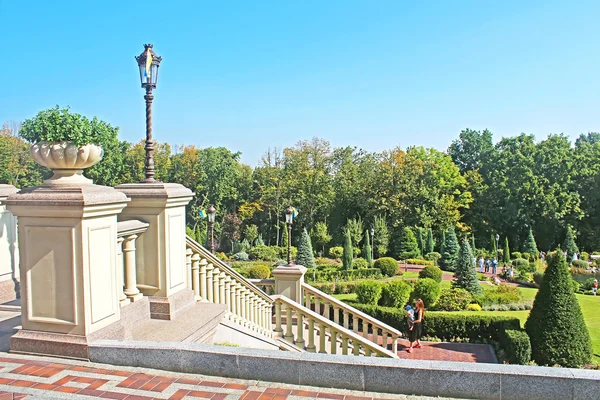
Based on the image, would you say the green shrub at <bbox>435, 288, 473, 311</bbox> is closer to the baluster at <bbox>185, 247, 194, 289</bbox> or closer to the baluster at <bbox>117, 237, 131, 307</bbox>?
the baluster at <bbox>185, 247, 194, 289</bbox>

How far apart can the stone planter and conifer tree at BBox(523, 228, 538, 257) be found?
38.4m

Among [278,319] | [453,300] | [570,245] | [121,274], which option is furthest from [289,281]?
[570,245]

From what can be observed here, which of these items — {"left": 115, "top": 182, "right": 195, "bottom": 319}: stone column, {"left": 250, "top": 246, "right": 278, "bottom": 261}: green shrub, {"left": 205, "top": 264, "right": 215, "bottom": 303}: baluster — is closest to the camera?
{"left": 115, "top": 182, "right": 195, "bottom": 319}: stone column

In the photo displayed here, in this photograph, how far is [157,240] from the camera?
570 centimetres

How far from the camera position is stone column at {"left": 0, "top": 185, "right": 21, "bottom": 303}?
6.62 metres

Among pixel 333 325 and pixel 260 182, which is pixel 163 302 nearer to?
pixel 333 325

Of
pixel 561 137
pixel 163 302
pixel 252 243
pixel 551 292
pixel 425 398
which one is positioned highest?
pixel 561 137

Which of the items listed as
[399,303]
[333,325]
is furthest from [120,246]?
[399,303]

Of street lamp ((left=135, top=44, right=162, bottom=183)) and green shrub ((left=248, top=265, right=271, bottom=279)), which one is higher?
street lamp ((left=135, top=44, right=162, bottom=183))

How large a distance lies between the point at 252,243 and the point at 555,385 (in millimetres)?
42272

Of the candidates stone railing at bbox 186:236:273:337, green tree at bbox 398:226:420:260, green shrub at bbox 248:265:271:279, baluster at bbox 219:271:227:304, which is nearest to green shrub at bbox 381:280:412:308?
green shrub at bbox 248:265:271:279

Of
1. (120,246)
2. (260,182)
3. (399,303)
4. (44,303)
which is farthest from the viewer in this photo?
(260,182)

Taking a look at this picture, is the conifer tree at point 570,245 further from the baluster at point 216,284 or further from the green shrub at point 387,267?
the baluster at point 216,284

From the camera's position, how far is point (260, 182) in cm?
4953
